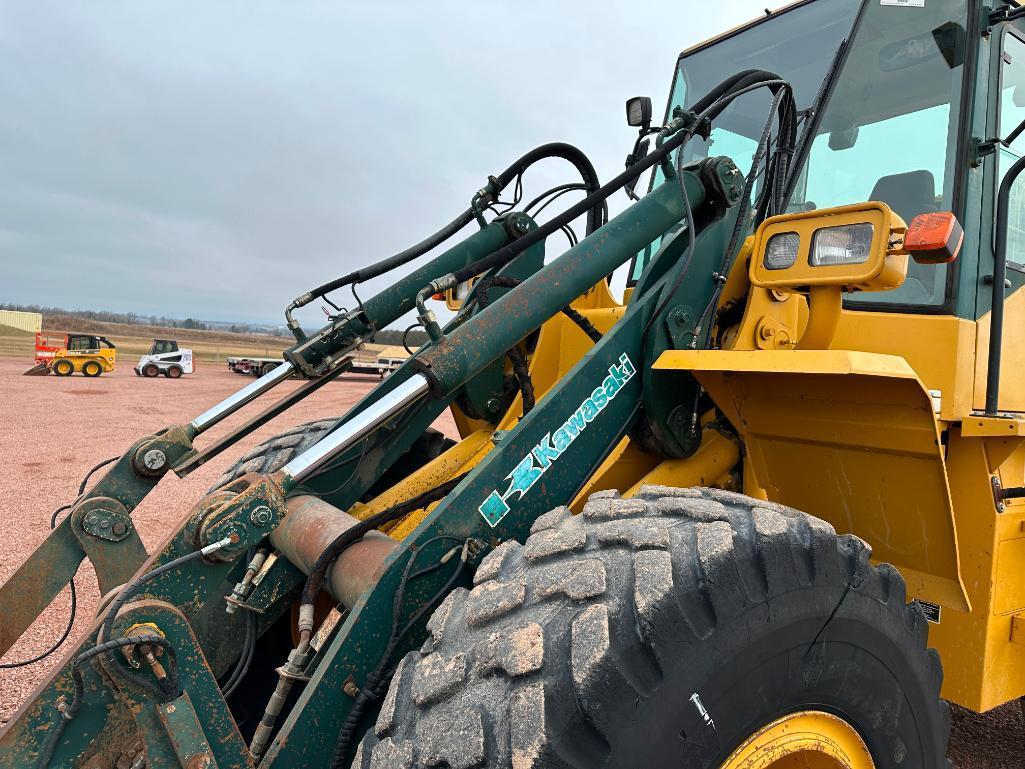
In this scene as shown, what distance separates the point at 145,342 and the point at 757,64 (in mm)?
54095

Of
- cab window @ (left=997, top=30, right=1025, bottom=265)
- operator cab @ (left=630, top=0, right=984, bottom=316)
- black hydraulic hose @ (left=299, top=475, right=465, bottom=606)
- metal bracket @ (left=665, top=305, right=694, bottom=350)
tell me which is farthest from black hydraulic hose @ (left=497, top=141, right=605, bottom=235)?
black hydraulic hose @ (left=299, top=475, right=465, bottom=606)

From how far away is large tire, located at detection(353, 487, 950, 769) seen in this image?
1.39m

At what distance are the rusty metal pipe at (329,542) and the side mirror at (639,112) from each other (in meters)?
2.35

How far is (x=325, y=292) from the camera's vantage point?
3285mm

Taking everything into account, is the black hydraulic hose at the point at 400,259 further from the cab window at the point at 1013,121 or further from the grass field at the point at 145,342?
the grass field at the point at 145,342

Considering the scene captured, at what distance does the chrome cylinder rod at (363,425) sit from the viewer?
6.59 feet

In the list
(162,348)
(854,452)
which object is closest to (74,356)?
(162,348)

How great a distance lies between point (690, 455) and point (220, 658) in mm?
1732

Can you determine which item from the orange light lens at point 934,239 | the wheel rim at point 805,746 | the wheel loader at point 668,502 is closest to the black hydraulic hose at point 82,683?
the wheel loader at point 668,502

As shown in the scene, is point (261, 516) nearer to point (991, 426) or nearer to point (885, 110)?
point (991, 426)

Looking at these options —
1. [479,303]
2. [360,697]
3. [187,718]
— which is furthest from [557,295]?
[187,718]

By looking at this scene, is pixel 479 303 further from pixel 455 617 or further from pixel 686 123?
pixel 455 617

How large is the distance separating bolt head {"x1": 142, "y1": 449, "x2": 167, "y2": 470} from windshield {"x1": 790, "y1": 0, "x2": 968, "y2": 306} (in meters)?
2.70

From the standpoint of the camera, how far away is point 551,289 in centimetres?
226
